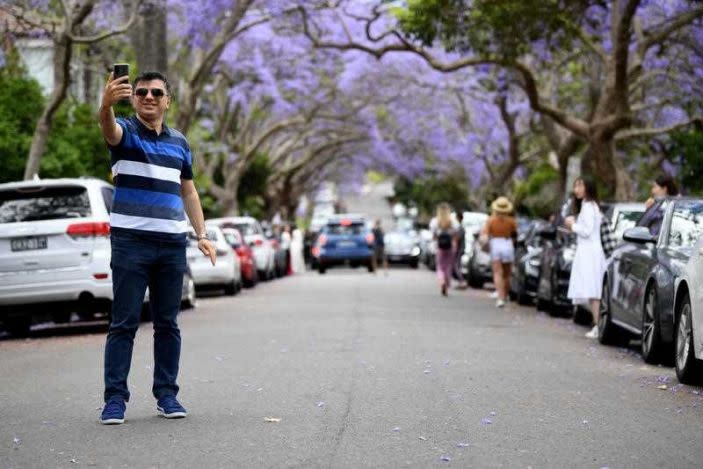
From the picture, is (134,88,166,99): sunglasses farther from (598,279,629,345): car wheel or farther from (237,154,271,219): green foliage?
(237,154,271,219): green foliage

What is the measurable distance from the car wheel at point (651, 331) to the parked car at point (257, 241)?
19.7 metres

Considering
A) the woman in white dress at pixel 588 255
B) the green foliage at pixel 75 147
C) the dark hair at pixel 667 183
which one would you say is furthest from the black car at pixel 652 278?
the green foliage at pixel 75 147

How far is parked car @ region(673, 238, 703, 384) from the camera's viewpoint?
10242 millimetres

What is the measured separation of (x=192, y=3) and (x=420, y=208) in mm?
64801

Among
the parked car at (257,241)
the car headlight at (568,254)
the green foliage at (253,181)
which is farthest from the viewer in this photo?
the green foliage at (253,181)

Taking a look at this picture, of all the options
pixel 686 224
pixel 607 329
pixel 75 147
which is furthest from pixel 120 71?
pixel 75 147

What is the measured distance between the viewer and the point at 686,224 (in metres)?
12.8

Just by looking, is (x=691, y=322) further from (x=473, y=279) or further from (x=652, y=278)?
(x=473, y=279)

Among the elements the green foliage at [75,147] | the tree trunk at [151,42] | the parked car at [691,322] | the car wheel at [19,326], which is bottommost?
the car wheel at [19,326]

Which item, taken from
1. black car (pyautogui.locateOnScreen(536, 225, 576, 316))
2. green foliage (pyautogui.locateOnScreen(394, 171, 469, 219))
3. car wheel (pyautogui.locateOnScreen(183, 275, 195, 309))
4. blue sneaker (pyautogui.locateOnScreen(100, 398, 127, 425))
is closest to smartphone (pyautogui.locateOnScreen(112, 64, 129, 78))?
blue sneaker (pyautogui.locateOnScreen(100, 398, 127, 425))

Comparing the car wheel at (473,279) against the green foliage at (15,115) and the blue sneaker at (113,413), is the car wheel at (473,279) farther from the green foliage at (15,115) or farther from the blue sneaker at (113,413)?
the blue sneaker at (113,413)

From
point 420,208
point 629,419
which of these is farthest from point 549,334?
point 420,208

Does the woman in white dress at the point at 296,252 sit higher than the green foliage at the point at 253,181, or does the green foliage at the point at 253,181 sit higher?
the green foliage at the point at 253,181

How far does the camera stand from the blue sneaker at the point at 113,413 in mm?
8125
